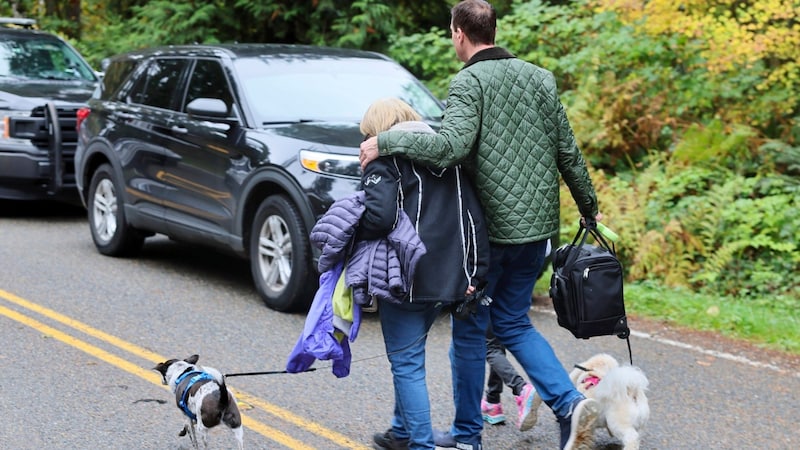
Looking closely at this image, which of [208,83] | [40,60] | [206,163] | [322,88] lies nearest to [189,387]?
[206,163]

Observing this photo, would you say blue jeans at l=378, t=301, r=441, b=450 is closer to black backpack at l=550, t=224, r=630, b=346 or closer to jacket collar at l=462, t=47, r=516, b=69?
black backpack at l=550, t=224, r=630, b=346

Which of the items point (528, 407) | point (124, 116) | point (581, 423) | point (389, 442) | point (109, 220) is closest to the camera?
point (581, 423)

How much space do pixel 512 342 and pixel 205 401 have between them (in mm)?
1389

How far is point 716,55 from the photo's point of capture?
10242 mm

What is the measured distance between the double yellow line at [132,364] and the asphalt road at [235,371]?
1 cm

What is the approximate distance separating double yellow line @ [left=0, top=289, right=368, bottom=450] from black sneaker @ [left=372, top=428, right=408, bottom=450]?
0.41ft

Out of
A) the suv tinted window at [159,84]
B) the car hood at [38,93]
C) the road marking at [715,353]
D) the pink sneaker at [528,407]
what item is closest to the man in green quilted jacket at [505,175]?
the pink sneaker at [528,407]

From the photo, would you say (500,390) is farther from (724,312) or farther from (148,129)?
(148,129)

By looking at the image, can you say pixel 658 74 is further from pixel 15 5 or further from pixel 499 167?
pixel 15 5

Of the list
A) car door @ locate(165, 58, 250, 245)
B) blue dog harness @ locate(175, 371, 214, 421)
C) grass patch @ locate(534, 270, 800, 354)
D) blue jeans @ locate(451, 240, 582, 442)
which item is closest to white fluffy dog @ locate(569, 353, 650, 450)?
blue jeans @ locate(451, 240, 582, 442)

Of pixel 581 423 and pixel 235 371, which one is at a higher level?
pixel 581 423

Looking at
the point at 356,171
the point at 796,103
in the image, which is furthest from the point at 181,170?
the point at 796,103

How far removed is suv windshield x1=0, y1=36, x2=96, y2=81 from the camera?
13.0 metres

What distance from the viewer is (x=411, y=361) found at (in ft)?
14.7
